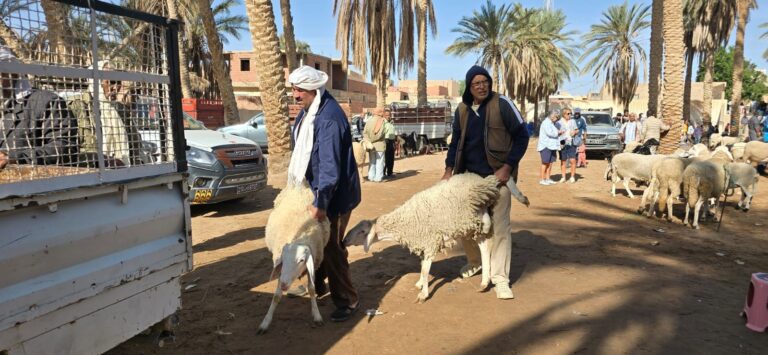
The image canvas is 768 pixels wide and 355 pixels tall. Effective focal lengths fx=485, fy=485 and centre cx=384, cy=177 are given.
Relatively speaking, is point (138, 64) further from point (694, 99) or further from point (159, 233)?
point (694, 99)

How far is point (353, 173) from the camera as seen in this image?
13.3ft

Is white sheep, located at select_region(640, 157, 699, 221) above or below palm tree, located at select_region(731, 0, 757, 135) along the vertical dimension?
below

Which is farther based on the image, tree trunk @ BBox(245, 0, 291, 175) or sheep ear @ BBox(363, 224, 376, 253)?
tree trunk @ BBox(245, 0, 291, 175)

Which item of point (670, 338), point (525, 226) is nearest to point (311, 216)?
point (670, 338)

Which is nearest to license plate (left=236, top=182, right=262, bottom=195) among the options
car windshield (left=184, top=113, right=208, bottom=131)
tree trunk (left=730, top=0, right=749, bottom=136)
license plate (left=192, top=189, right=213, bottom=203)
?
license plate (left=192, top=189, right=213, bottom=203)

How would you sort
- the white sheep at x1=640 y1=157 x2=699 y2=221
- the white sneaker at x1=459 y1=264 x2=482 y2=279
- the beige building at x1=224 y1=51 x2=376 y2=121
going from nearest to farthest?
the white sneaker at x1=459 y1=264 x2=482 y2=279, the white sheep at x1=640 y1=157 x2=699 y2=221, the beige building at x1=224 y1=51 x2=376 y2=121

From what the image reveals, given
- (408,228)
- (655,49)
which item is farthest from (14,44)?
(655,49)

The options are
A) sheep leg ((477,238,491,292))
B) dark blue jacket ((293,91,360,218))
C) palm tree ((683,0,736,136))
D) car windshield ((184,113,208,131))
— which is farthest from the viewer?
palm tree ((683,0,736,136))

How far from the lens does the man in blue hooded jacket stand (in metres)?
4.48

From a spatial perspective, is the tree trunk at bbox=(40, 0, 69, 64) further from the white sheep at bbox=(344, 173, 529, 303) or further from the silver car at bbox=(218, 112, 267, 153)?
the silver car at bbox=(218, 112, 267, 153)

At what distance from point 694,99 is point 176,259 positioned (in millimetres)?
55067

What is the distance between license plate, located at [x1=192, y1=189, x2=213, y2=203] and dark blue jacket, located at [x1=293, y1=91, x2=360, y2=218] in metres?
4.14

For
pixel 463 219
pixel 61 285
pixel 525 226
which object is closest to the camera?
pixel 61 285

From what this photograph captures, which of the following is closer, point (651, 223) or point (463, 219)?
point (463, 219)
